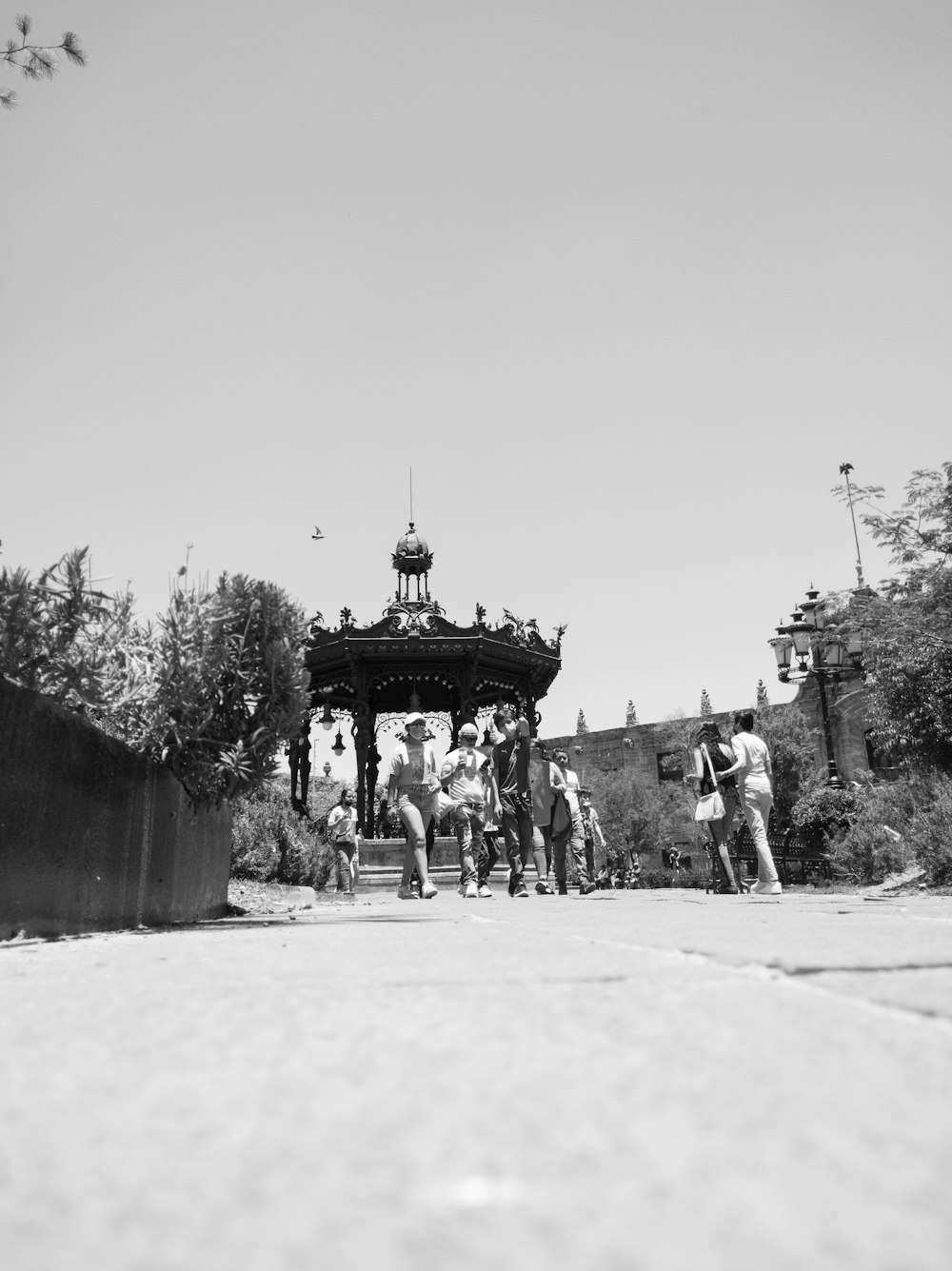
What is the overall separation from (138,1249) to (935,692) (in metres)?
14.0

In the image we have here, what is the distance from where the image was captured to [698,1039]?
3.83ft

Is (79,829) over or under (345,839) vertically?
under

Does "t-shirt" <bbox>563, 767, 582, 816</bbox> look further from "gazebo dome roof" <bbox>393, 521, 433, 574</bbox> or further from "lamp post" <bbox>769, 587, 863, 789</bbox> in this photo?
"gazebo dome roof" <bbox>393, 521, 433, 574</bbox>

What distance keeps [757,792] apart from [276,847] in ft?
24.0

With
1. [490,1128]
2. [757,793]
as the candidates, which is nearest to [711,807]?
[757,793]

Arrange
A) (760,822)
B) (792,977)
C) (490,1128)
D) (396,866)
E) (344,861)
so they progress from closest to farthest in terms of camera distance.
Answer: (490,1128) → (792,977) → (760,822) → (344,861) → (396,866)

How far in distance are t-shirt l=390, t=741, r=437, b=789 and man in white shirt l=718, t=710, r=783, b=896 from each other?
2891 mm

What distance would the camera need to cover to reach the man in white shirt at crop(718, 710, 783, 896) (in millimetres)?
8883

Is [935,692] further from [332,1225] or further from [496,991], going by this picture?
[332,1225]

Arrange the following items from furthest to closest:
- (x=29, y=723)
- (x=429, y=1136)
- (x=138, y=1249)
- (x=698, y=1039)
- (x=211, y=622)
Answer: (x=211, y=622) < (x=29, y=723) < (x=698, y=1039) < (x=429, y=1136) < (x=138, y=1249)

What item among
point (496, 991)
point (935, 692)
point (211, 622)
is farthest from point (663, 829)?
point (496, 991)

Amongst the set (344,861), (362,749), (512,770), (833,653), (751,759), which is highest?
(833,653)

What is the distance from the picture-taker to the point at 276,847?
13562 mm

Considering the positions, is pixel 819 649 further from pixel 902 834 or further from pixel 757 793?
pixel 757 793
